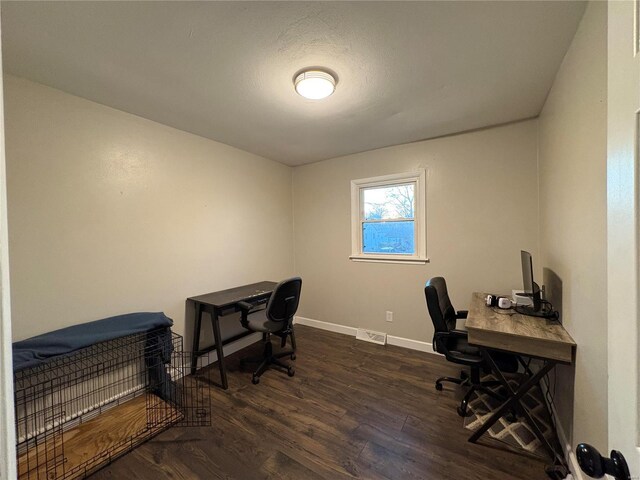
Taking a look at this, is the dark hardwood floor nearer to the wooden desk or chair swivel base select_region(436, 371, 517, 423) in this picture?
chair swivel base select_region(436, 371, 517, 423)

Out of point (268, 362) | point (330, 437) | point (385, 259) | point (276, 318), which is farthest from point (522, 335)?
point (268, 362)

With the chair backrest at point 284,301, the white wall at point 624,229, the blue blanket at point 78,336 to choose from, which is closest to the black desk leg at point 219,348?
the blue blanket at point 78,336

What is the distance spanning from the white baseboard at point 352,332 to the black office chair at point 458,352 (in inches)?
25.8

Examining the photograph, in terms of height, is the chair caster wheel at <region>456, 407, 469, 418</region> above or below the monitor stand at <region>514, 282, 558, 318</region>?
below

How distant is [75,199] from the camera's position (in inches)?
75.8

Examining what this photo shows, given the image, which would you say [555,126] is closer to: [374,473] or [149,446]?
[374,473]

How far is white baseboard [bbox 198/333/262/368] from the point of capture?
108 inches

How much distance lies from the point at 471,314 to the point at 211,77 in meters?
2.56

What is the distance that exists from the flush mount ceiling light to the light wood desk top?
75.0 inches

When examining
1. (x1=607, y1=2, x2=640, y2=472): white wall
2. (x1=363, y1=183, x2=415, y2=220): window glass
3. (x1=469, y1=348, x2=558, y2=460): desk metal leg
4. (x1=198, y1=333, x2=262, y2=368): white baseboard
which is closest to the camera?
(x1=607, y1=2, x2=640, y2=472): white wall

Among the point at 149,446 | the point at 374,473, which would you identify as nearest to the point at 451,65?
the point at 374,473

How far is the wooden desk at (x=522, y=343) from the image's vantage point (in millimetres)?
1507

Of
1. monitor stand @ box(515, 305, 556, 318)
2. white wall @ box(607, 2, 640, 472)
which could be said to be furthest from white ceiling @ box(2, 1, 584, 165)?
monitor stand @ box(515, 305, 556, 318)

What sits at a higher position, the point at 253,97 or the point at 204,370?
the point at 253,97
